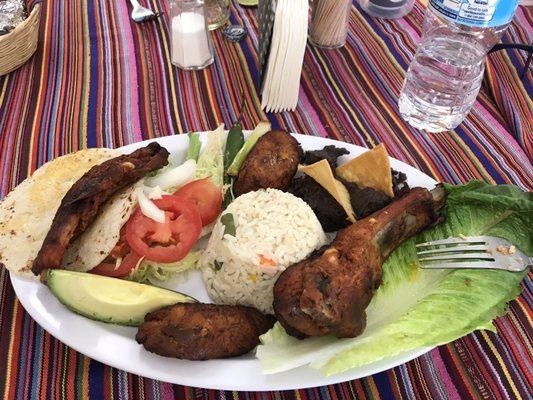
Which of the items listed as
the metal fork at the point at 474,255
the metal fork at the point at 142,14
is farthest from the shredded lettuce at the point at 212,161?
the metal fork at the point at 142,14

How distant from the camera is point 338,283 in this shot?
130 centimetres

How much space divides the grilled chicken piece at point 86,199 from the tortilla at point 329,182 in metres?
0.57

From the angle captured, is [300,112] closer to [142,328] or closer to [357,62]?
[357,62]

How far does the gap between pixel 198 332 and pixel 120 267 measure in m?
0.44

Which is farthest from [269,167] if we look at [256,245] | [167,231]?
[167,231]

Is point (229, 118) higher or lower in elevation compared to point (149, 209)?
lower

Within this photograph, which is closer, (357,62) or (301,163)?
(301,163)

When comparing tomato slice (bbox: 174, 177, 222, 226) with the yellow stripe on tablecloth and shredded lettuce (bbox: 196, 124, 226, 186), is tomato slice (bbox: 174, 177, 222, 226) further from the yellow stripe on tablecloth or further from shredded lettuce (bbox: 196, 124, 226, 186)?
the yellow stripe on tablecloth

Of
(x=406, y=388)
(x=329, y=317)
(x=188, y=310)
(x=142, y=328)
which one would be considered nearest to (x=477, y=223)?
(x=406, y=388)

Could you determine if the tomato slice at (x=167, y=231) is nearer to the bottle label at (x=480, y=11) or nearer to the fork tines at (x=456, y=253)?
the fork tines at (x=456, y=253)

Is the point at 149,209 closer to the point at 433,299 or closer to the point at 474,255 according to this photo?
the point at 433,299

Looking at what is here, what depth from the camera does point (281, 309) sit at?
1.29 metres

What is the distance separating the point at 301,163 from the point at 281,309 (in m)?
0.76

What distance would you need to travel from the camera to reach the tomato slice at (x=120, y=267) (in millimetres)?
1552
